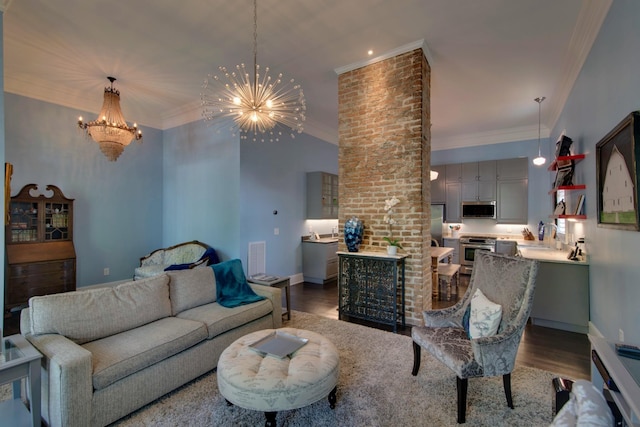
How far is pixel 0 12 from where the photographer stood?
8.91ft

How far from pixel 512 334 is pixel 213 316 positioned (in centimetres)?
243

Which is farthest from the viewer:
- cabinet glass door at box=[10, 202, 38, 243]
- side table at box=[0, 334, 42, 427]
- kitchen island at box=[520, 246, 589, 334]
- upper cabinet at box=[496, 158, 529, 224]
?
upper cabinet at box=[496, 158, 529, 224]

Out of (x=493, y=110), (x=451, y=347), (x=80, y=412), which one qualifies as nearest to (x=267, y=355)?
(x=80, y=412)

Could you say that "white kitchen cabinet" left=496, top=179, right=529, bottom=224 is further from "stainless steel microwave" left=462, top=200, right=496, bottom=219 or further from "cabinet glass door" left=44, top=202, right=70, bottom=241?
"cabinet glass door" left=44, top=202, right=70, bottom=241

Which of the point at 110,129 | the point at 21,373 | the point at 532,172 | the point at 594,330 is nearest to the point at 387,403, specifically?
the point at 21,373

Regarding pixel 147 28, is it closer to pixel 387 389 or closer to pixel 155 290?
pixel 155 290

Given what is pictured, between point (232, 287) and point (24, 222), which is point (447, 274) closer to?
point (232, 287)

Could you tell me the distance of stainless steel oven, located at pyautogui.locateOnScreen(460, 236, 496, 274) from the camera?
22.1 feet

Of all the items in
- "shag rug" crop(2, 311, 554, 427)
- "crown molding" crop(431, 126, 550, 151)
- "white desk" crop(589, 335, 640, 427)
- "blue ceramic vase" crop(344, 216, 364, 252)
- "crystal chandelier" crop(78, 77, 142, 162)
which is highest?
"crown molding" crop(431, 126, 550, 151)

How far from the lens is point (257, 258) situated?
5270 mm

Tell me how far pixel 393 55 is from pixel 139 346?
13.4 feet

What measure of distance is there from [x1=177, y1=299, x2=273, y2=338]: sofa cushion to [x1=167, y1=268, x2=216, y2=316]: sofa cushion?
0.06 m

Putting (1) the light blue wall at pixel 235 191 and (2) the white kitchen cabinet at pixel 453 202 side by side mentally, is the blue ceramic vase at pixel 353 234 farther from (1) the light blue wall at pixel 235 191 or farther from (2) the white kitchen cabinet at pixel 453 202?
(2) the white kitchen cabinet at pixel 453 202

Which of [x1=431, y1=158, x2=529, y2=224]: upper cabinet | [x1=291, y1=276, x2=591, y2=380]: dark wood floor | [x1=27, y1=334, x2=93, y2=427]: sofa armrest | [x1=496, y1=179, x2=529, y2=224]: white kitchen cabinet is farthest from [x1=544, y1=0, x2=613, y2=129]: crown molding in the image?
[x1=27, y1=334, x2=93, y2=427]: sofa armrest
